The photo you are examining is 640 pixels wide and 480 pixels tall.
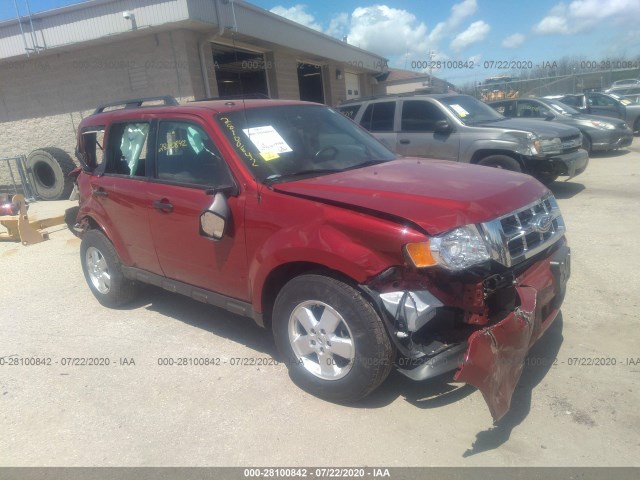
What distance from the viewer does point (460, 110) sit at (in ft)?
26.8

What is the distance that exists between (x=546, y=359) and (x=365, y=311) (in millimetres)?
1541

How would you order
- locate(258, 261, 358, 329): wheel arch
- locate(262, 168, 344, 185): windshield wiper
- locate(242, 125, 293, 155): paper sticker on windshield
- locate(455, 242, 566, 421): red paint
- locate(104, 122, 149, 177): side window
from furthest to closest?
locate(104, 122, 149, 177): side window, locate(242, 125, 293, 155): paper sticker on windshield, locate(262, 168, 344, 185): windshield wiper, locate(258, 261, 358, 329): wheel arch, locate(455, 242, 566, 421): red paint

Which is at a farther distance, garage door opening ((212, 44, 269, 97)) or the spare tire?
garage door opening ((212, 44, 269, 97))

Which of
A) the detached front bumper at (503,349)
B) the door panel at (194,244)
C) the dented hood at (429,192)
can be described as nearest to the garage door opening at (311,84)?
the door panel at (194,244)

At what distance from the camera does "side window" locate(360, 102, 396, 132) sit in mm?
8578

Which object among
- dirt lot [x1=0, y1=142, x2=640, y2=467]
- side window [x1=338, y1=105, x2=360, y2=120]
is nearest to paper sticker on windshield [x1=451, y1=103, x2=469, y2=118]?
side window [x1=338, y1=105, x2=360, y2=120]

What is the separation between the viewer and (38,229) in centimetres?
803

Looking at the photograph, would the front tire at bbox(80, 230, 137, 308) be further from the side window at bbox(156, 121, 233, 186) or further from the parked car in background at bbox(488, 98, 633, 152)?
the parked car in background at bbox(488, 98, 633, 152)

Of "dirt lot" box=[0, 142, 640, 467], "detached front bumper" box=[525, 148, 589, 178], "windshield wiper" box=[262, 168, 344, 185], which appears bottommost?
"dirt lot" box=[0, 142, 640, 467]

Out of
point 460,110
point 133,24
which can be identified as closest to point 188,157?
point 460,110

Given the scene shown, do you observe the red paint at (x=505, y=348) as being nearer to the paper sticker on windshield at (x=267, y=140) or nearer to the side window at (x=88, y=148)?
the paper sticker on windshield at (x=267, y=140)

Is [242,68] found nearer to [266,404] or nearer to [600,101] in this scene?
[600,101]

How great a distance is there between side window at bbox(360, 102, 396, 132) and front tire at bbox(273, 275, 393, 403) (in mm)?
6110

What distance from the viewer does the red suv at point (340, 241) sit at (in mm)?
2615
